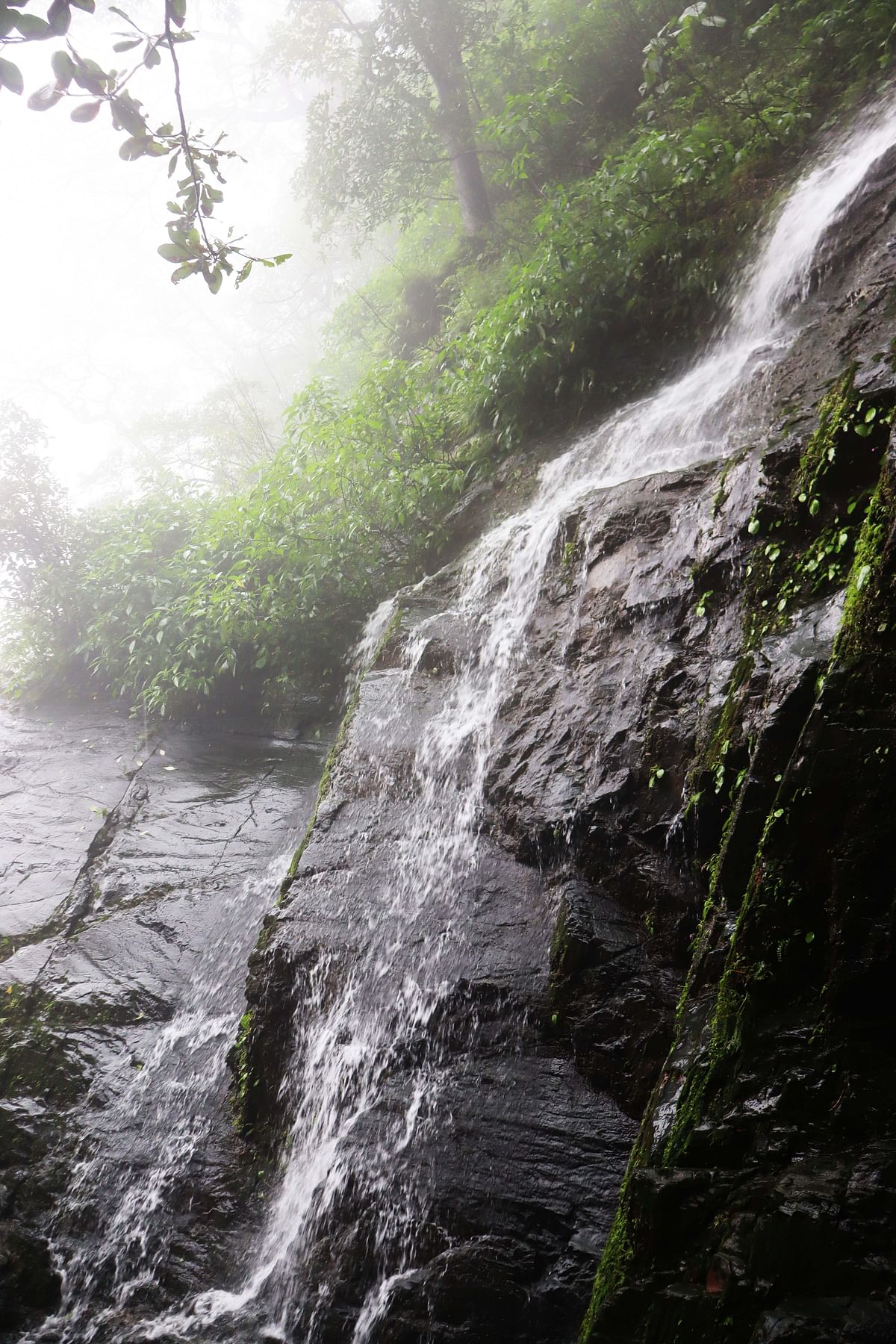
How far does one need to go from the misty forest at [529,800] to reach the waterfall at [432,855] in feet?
0.09

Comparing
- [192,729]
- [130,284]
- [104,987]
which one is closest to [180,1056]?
[104,987]

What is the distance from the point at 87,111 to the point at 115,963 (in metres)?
6.11

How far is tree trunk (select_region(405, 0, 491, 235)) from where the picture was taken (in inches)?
418

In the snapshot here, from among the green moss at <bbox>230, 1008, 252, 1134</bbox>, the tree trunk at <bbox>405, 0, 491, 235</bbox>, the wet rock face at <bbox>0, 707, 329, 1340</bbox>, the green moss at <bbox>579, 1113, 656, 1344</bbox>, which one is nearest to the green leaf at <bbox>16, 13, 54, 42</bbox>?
the green moss at <bbox>579, 1113, 656, 1344</bbox>

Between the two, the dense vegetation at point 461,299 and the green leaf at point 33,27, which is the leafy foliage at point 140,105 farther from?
the dense vegetation at point 461,299

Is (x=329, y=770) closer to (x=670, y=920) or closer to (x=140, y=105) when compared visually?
(x=670, y=920)

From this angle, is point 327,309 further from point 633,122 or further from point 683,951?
point 683,951

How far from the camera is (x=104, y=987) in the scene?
6145 mm

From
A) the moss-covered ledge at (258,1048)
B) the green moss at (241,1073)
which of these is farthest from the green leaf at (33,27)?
the green moss at (241,1073)

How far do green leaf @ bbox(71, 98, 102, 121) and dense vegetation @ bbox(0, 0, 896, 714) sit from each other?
5.82 m

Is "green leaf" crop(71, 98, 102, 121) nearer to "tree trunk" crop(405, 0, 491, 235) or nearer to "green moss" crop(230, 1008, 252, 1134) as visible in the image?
"green moss" crop(230, 1008, 252, 1134)

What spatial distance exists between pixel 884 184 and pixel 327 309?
75.6ft

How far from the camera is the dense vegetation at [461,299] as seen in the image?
23.3 feet

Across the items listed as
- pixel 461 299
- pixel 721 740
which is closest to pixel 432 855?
pixel 721 740
